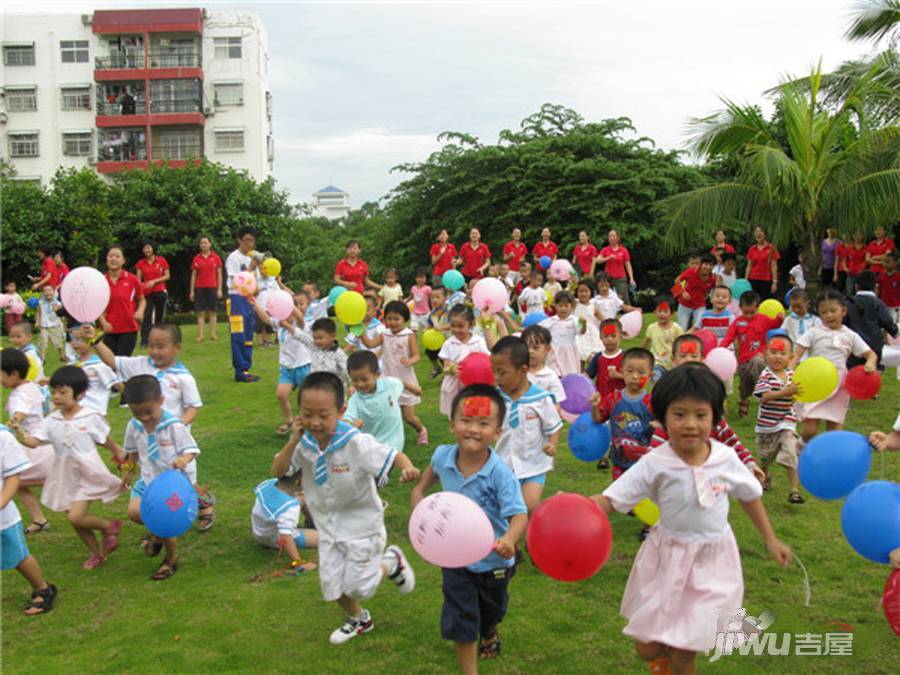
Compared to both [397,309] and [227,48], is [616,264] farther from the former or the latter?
[227,48]

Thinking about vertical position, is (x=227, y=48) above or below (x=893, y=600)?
above

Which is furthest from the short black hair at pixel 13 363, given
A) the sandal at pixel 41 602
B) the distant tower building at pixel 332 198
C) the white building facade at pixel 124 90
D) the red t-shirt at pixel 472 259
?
the distant tower building at pixel 332 198

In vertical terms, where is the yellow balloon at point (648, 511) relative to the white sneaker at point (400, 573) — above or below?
above

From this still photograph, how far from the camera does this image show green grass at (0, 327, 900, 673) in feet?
13.8

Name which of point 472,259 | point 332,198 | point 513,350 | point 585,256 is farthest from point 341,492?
point 332,198

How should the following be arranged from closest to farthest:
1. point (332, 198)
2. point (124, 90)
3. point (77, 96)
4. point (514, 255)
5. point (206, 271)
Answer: point (206, 271), point (514, 255), point (124, 90), point (77, 96), point (332, 198)

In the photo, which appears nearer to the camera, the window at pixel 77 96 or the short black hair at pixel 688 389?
the short black hair at pixel 688 389

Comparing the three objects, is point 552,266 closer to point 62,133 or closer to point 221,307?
point 221,307

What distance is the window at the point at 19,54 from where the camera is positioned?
129 feet

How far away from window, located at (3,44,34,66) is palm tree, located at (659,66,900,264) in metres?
37.9

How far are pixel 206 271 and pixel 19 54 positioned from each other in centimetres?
3196

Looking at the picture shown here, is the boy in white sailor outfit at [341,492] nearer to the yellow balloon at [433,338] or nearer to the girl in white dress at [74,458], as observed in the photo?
the girl in white dress at [74,458]

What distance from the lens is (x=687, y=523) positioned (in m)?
3.44

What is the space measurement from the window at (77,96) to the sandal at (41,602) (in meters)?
39.4
